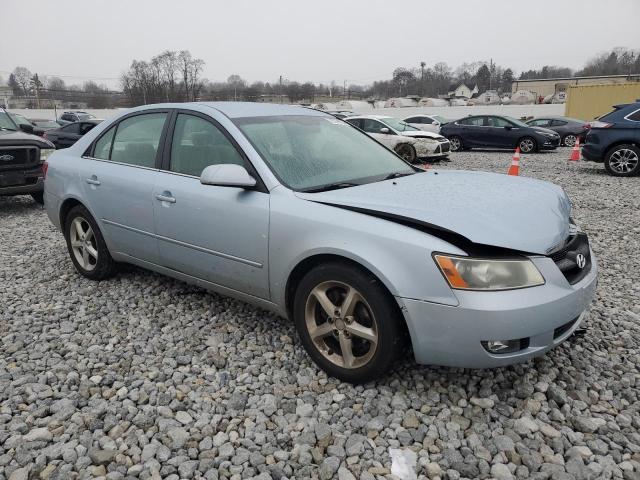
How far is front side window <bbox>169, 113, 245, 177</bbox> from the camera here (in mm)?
3328

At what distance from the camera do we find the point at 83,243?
4559mm

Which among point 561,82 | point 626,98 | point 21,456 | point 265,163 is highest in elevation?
point 561,82

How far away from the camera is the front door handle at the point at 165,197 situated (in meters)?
3.49

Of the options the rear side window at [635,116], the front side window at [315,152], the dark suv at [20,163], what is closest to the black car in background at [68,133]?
the dark suv at [20,163]

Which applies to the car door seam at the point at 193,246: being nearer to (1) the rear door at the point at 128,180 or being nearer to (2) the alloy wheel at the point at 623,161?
(1) the rear door at the point at 128,180

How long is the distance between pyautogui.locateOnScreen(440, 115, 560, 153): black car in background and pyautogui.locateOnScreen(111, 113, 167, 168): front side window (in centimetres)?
1552

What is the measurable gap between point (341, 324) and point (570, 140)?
2018 centimetres

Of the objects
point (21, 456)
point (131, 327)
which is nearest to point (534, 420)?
point (21, 456)

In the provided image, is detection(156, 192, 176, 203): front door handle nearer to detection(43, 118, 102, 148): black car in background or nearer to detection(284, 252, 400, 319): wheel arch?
detection(284, 252, 400, 319): wheel arch

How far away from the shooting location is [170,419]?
259 centimetres

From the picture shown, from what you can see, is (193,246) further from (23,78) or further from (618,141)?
(23,78)

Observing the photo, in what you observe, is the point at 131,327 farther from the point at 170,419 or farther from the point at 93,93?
the point at 93,93

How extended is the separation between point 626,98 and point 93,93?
185ft

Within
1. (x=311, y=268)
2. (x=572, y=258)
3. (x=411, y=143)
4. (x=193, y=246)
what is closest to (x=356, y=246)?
(x=311, y=268)
